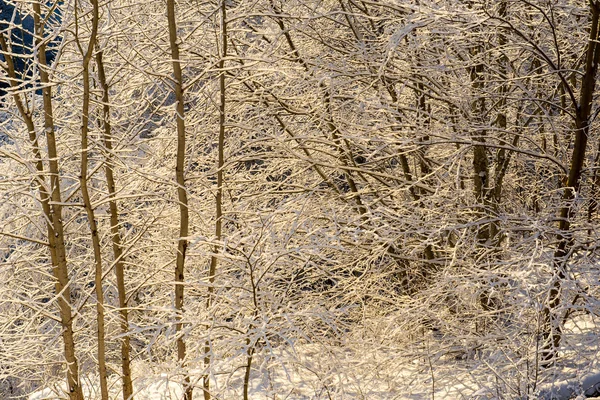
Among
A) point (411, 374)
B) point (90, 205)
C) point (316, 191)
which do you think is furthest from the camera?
A: point (316, 191)

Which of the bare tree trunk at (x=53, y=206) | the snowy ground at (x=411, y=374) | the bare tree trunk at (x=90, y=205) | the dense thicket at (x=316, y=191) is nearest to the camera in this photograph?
the bare tree trunk at (x=90, y=205)

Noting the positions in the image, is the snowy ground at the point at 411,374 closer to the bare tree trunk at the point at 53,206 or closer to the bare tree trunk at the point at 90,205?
the bare tree trunk at the point at 90,205

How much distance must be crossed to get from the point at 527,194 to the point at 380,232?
3258 millimetres

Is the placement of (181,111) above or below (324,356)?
above

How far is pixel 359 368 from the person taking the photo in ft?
18.6

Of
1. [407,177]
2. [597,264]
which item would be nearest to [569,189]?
[597,264]

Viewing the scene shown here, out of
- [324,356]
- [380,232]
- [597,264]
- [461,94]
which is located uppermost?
[461,94]

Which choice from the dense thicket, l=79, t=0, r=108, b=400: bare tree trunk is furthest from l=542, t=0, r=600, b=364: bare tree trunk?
l=79, t=0, r=108, b=400: bare tree trunk

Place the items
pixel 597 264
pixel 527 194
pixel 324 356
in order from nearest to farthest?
pixel 597 264 < pixel 324 356 < pixel 527 194

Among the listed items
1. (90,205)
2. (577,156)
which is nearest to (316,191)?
(577,156)

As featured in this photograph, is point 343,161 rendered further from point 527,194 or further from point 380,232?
point 527,194

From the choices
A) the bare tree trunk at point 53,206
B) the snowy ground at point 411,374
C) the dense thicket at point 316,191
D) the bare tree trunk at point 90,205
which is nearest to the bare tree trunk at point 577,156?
the dense thicket at point 316,191

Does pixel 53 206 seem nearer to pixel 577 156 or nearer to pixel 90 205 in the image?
pixel 90 205

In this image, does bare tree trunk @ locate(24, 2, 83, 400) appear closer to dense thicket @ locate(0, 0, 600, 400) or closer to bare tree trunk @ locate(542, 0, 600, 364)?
dense thicket @ locate(0, 0, 600, 400)
